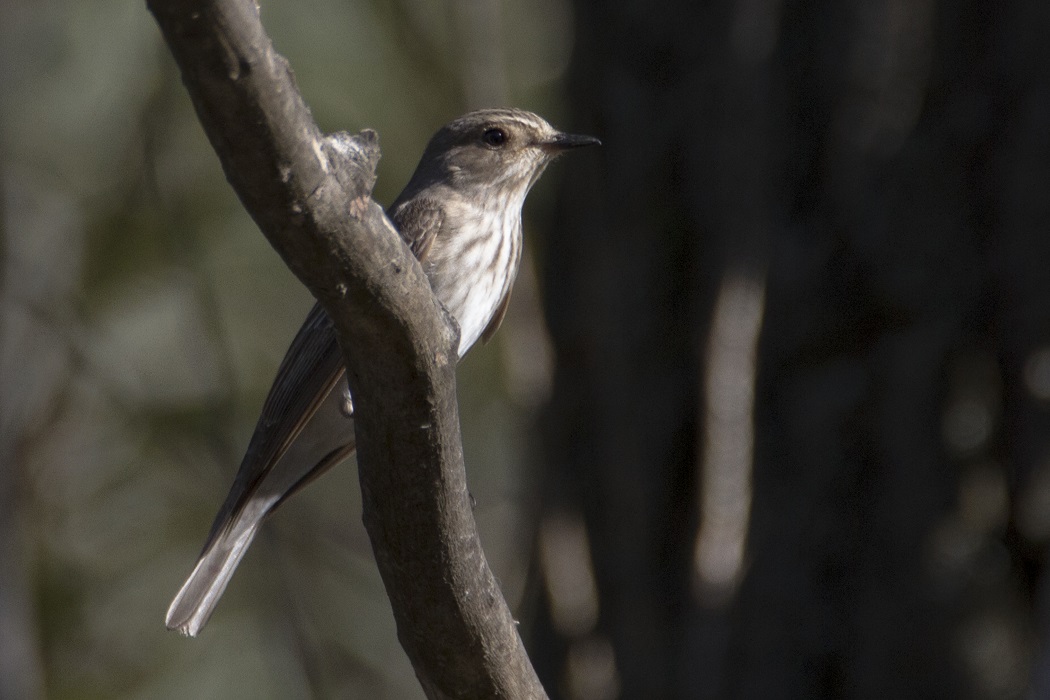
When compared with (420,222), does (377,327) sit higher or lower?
higher

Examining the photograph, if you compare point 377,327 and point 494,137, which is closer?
point 377,327

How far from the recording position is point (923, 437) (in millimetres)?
3830

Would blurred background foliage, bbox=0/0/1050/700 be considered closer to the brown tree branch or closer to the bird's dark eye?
the bird's dark eye

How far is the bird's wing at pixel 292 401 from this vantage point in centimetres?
323

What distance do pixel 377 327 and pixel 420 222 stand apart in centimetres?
174

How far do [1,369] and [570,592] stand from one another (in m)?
2.79

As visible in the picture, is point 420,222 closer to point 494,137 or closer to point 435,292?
point 435,292

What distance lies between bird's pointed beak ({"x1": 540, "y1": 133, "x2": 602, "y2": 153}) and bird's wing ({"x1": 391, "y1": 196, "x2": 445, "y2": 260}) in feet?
1.56

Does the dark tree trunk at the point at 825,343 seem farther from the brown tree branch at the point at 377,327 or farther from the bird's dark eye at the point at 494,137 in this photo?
the brown tree branch at the point at 377,327

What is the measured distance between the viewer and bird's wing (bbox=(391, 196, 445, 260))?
3.57 m

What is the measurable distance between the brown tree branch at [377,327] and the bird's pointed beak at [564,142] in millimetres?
1897

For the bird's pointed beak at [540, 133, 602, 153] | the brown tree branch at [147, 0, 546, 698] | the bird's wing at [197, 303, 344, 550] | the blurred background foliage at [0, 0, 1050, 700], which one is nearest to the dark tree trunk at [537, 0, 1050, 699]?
the blurred background foliage at [0, 0, 1050, 700]

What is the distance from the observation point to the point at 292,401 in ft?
10.7

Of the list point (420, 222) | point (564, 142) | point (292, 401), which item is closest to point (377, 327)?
point (292, 401)
